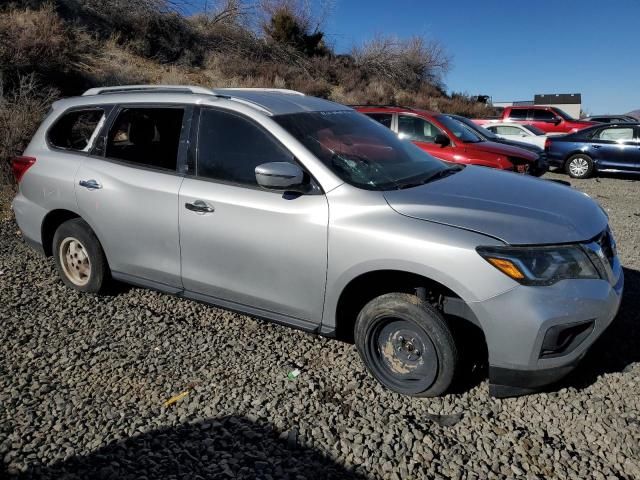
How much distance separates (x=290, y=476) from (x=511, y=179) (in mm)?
2556

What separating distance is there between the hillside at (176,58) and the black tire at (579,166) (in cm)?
1218

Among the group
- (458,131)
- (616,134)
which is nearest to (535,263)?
(458,131)

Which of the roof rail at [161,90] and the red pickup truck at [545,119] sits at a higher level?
the red pickup truck at [545,119]

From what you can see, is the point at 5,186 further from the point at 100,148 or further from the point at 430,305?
the point at 430,305

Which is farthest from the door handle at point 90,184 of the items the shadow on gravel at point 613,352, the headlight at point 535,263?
the shadow on gravel at point 613,352

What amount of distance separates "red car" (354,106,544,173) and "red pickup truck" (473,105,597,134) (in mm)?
9941

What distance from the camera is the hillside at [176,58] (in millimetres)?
12469

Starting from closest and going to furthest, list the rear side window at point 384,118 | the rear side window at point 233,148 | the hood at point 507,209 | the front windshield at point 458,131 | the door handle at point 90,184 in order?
the hood at point 507,209, the rear side window at point 233,148, the door handle at point 90,184, the front windshield at point 458,131, the rear side window at point 384,118

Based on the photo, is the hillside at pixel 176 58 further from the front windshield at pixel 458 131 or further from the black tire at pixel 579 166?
the black tire at pixel 579 166

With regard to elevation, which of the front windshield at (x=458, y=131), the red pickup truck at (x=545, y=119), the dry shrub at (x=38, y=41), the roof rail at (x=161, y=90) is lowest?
the front windshield at (x=458, y=131)

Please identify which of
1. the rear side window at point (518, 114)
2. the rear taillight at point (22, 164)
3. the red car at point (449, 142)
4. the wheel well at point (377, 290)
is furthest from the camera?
the rear side window at point (518, 114)

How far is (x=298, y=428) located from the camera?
2828mm

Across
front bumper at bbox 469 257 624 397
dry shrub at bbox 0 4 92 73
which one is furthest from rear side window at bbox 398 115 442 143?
dry shrub at bbox 0 4 92 73

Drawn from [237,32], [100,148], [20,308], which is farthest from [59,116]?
[237,32]
